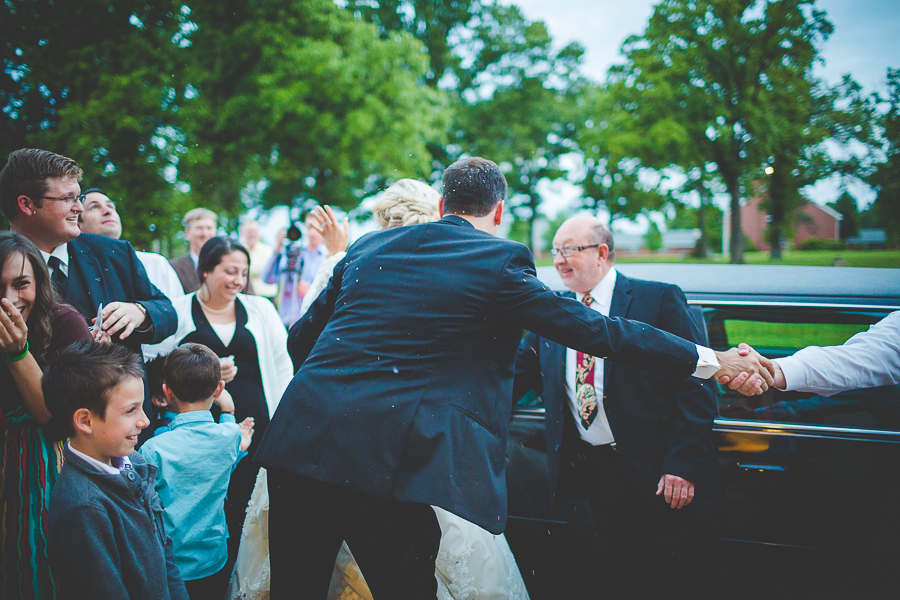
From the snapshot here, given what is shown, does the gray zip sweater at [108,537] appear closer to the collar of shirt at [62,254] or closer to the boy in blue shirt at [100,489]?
the boy in blue shirt at [100,489]

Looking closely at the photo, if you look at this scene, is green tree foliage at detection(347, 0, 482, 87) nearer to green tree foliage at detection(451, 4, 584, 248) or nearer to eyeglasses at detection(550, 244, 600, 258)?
green tree foliage at detection(451, 4, 584, 248)

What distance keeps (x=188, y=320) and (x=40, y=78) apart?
812cm

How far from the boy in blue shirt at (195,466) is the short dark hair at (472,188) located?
148 cm

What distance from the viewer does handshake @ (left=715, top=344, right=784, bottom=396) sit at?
96.6 inches

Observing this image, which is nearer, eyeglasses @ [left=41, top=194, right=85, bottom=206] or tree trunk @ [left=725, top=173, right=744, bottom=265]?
eyeglasses @ [left=41, top=194, right=85, bottom=206]

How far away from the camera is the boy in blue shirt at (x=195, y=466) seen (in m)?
2.48

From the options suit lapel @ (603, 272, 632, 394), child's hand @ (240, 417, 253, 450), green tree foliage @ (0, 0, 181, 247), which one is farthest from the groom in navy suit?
green tree foliage @ (0, 0, 181, 247)

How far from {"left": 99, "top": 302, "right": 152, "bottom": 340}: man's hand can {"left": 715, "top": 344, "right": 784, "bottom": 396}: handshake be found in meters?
2.69

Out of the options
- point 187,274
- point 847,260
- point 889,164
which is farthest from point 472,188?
point 889,164

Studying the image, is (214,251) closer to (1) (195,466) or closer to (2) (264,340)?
(2) (264,340)

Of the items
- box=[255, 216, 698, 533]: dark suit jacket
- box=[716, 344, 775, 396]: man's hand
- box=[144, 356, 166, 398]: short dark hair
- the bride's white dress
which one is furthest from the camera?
box=[144, 356, 166, 398]: short dark hair

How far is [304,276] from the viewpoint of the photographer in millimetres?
7375

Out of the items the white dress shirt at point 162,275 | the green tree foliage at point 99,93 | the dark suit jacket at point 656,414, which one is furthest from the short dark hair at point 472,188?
the green tree foliage at point 99,93

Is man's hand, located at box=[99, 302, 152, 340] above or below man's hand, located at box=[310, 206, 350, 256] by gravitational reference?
below
